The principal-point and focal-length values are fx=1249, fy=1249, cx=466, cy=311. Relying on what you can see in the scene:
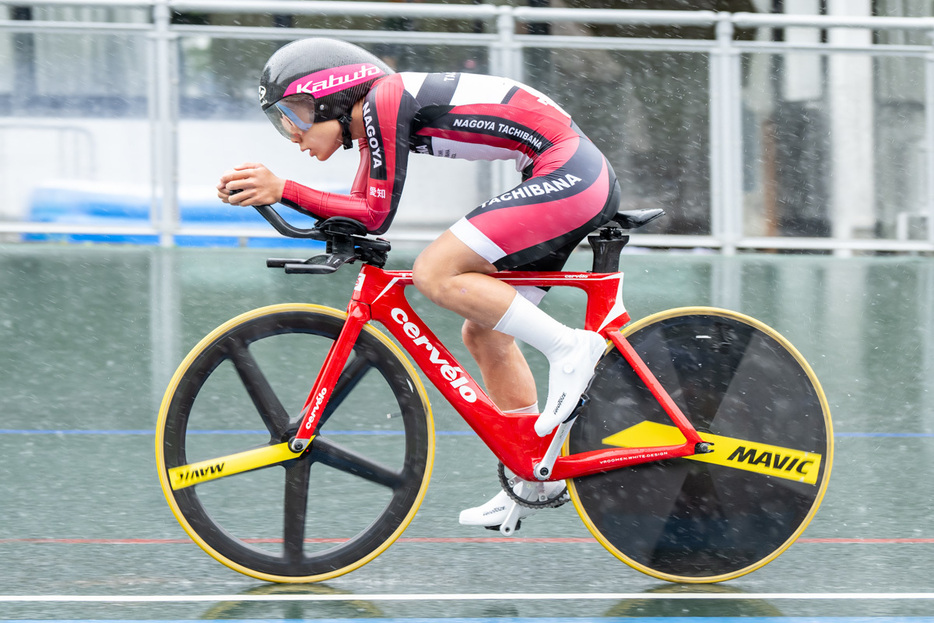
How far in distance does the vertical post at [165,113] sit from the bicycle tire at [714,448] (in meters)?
6.53

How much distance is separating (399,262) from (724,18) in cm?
323

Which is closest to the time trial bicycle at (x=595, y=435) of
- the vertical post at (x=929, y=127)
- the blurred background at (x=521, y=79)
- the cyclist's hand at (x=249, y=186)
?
the cyclist's hand at (x=249, y=186)

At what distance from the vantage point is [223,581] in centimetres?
362

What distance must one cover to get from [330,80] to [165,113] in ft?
21.2

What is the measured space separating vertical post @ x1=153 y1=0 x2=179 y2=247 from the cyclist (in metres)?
6.22

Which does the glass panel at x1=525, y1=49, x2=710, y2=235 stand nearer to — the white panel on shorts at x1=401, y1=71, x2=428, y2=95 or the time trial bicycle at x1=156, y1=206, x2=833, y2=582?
the time trial bicycle at x1=156, y1=206, x2=833, y2=582

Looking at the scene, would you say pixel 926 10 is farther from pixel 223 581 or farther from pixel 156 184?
pixel 223 581

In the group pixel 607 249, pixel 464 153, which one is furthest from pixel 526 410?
pixel 464 153

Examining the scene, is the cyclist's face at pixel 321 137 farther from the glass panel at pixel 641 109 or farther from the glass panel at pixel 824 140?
the glass panel at pixel 824 140

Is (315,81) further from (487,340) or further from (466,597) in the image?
(466,597)

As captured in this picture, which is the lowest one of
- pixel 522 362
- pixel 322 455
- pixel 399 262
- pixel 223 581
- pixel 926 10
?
pixel 223 581

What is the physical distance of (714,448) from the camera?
3.59 metres

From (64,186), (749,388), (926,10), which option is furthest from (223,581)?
(926,10)

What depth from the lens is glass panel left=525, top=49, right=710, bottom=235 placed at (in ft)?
31.6
